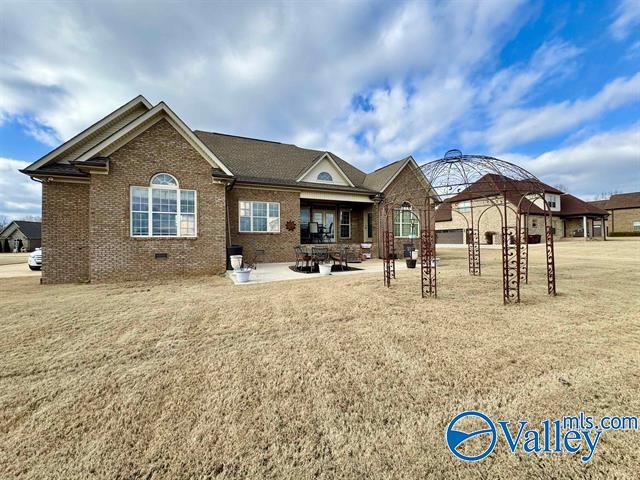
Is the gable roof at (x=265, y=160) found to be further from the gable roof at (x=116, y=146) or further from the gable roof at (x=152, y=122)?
the gable roof at (x=116, y=146)

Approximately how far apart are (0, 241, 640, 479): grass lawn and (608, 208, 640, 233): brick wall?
195ft

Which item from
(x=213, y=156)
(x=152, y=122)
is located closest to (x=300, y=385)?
(x=213, y=156)

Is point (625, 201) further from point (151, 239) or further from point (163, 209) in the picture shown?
point (151, 239)

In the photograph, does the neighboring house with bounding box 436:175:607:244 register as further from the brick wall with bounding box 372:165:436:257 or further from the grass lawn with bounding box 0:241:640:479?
the grass lawn with bounding box 0:241:640:479

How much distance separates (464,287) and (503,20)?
1052 cm

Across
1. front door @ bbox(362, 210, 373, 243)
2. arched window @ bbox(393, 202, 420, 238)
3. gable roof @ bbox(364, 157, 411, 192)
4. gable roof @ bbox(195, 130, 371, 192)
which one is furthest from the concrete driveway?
arched window @ bbox(393, 202, 420, 238)

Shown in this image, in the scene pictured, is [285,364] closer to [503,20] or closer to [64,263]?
[64,263]

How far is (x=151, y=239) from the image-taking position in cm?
1035

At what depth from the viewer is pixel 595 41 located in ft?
36.8

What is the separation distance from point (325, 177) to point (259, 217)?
519 centimetres

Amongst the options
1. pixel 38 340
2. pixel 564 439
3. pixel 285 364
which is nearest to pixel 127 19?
pixel 38 340

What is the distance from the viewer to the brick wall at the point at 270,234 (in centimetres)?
1383

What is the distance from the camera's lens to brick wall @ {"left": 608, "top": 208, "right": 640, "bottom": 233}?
143 ft

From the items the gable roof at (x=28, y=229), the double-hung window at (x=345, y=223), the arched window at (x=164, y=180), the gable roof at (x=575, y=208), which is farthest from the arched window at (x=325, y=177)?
the gable roof at (x=28, y=229)
